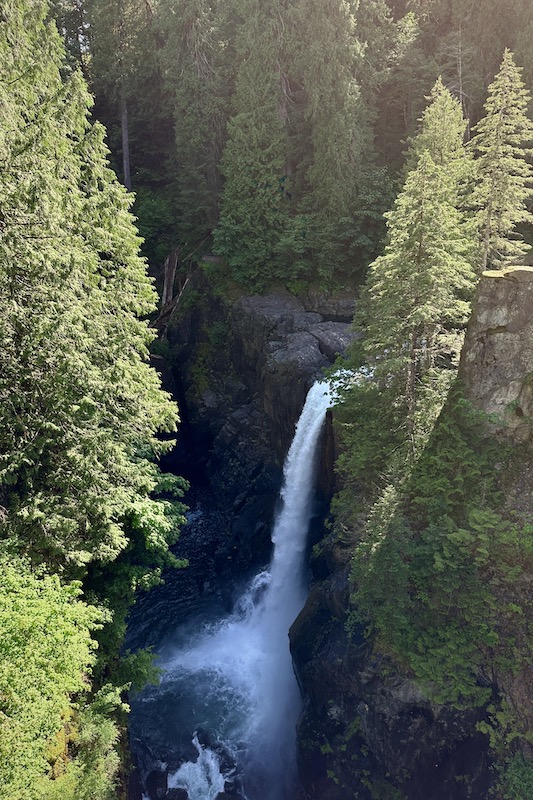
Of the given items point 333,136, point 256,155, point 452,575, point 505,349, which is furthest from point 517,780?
point 256,155

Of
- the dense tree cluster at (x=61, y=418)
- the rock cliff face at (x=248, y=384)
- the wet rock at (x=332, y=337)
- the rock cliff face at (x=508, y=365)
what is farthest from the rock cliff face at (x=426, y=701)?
the wet rock at (x=332, y=337)

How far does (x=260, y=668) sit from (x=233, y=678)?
1.00 m

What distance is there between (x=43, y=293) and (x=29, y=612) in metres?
5.70

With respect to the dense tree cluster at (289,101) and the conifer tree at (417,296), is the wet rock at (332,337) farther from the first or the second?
the conifer tree at (417,296)

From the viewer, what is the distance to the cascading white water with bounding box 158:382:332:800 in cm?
1435

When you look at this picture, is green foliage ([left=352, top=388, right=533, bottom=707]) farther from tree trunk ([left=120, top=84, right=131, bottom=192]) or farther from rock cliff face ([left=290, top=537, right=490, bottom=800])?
tree trunk ([left=120, top=84, right=131, bottom=192])

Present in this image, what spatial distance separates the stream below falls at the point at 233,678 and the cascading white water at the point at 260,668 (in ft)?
0.11

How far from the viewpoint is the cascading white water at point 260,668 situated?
14352 millimetres

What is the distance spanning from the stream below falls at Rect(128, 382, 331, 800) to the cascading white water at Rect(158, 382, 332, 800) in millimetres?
33

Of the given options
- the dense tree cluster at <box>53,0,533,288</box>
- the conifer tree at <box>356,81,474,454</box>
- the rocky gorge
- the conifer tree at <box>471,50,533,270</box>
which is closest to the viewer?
the rocky gorge

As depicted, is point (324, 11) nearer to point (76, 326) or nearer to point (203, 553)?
point (76, 326)

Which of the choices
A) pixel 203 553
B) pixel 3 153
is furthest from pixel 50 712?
pixel 203 553

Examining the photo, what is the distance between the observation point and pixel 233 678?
16.9 m

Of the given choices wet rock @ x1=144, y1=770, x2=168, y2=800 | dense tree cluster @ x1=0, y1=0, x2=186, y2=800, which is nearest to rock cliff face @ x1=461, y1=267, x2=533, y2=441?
dense tree cluster @ x1=0, y1=0, x2=186, y2=800
